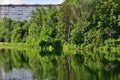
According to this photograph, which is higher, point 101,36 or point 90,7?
point 90,7

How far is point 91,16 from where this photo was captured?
7025 centimetres

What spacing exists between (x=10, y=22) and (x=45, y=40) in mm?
42551

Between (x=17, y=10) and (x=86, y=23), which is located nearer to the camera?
(x=86, y=23)

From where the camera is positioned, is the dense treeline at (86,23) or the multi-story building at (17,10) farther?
the multi-story building at (17,10)

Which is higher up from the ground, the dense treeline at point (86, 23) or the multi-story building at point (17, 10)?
the multi-story building at point (17, 10)

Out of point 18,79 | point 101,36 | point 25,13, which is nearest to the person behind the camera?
point 18,79

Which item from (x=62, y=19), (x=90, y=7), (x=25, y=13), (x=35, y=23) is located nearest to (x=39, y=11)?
(x=35, y=23)

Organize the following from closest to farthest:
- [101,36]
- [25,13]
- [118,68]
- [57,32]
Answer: [118,68], [101,36], [57,32], [25,13]

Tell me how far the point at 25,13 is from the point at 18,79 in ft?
378

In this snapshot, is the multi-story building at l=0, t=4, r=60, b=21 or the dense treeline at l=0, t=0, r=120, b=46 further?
the multi-story building at l=0, t=4, r=60, b=21

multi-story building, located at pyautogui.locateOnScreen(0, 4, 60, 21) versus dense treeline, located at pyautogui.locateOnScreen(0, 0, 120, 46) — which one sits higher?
multi-story building, located at pyautogui.locateOnScreen(0, 4, 60, 21)

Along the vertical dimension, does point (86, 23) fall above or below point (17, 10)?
below

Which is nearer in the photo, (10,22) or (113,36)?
(113,36)

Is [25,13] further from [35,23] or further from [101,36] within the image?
[101,36]
